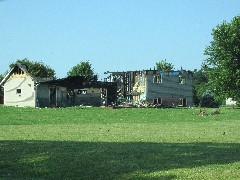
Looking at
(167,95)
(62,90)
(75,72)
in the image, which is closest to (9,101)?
(62,90)

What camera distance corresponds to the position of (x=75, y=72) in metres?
109

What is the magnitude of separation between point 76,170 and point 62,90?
53519mm

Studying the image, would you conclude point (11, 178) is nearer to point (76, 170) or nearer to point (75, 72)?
point (76, 170)

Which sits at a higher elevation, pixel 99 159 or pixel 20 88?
pixel 20 88

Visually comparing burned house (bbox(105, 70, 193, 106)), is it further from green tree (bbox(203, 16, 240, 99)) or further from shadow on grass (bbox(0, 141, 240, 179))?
shadow on grass (bbox(0, 141, 240, 179))

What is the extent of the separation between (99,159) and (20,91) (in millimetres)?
50657

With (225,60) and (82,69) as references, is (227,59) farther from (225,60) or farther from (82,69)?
(82,69)

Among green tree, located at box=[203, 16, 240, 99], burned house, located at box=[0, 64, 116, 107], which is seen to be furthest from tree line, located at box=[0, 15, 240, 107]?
burned house, located at box=[0, 64, 116, 107]

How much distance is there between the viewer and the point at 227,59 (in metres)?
63.3

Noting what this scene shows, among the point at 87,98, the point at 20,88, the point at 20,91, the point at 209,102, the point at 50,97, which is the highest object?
the point at 20,88

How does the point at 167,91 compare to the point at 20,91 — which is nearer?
the point at 20,91

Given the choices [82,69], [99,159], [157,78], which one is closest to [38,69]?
[82,69]

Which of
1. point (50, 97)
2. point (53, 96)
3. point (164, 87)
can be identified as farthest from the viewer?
point (164, 87)

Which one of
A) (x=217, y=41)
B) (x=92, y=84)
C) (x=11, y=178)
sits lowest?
(x=11, y=178)
